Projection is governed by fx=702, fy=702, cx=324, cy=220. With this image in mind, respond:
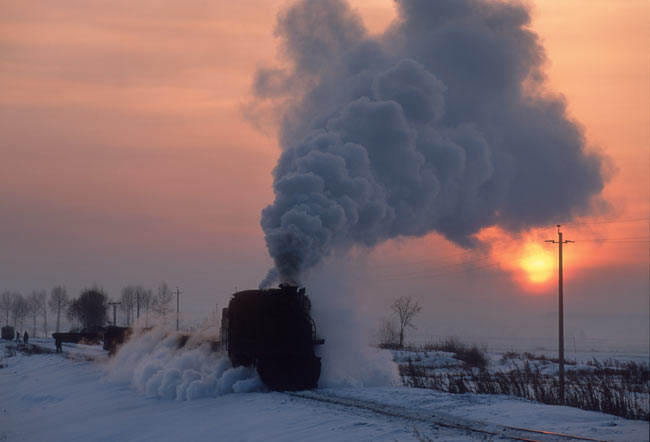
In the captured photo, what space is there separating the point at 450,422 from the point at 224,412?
8218 mm

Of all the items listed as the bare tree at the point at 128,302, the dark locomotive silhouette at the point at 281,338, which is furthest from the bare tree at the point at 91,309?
the dark locomotive silhouette at the point at 281,338

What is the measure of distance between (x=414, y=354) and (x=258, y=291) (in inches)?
1463

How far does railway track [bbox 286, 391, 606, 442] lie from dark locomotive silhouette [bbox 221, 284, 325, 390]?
2209 millimetres

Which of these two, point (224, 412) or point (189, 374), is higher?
point (189, 374)

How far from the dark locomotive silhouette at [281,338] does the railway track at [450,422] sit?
2.21 meters

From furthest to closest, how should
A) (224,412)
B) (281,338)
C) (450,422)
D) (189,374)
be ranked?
(189,374), (281,338), (224,412), (450,422)

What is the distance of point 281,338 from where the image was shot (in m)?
24.2

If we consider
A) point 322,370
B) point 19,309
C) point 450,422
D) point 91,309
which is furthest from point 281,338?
point 19,309

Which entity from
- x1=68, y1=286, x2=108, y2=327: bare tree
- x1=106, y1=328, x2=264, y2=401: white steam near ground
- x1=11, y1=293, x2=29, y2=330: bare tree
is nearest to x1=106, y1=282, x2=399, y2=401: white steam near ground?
x1=106, y1=328, x2=264, y2=401: white steam near ground

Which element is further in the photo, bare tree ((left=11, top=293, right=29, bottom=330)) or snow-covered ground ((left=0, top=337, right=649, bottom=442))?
bare tree ((left=11, top=293, right=29, bottom=330))

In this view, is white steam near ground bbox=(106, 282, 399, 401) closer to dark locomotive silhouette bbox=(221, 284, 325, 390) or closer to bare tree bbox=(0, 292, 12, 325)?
dark locomotive silhouette bbox=(221, 284, 325, 390)

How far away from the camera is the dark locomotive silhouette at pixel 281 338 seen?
951 inches

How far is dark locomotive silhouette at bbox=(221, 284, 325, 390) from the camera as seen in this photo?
24.2m

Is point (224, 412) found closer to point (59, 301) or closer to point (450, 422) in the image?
point (450, 422)
